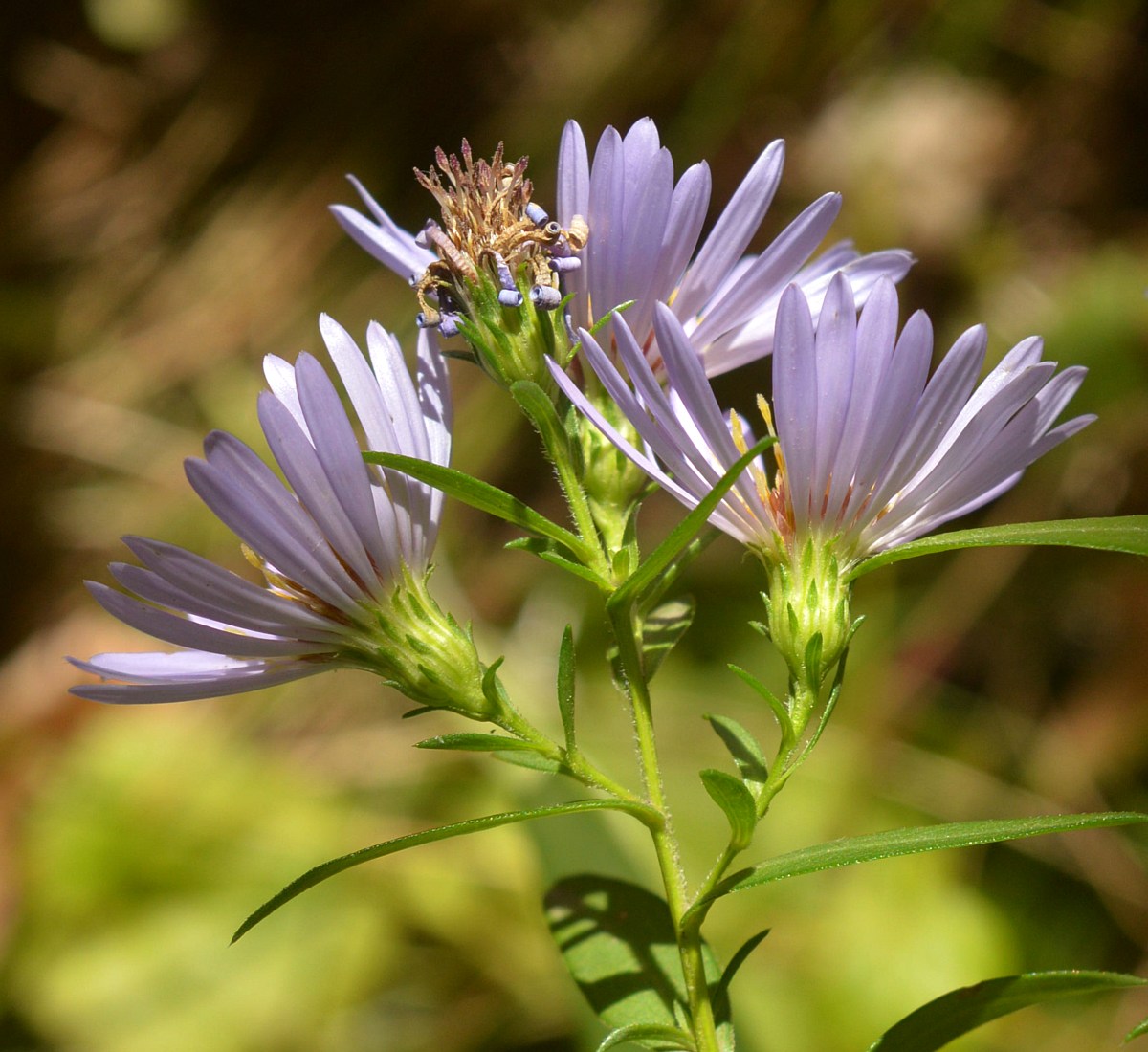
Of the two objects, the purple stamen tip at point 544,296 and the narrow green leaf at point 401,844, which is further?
the purple stamen tip at point 544,296

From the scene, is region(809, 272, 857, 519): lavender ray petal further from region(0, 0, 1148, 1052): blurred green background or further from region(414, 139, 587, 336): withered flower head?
region(0, 0, 1148, 1052): blurred green background

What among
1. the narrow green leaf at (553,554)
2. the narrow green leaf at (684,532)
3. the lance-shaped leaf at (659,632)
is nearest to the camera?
the narrow green leaf at (684,532)

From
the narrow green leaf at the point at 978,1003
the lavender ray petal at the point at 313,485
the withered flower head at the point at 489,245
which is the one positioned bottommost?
the narrow green leaf at the point at 978,1003

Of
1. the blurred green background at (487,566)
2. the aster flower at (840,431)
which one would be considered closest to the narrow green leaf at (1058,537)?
the aster flower at (840,431)

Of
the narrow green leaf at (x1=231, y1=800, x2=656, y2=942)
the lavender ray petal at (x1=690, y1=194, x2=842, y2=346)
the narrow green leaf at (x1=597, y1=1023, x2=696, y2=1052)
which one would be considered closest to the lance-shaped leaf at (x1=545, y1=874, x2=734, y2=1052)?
the narrow green leaf at (x1=597, y1=1023, x2=696, y2=1052)

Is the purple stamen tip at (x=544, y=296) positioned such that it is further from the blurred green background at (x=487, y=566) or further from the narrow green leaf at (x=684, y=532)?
the blurred green background at (x=487, y=566)

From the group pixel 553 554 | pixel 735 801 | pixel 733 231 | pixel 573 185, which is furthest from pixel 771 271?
pixel 735 801

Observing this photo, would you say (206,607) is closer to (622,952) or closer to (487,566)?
(622,952)
